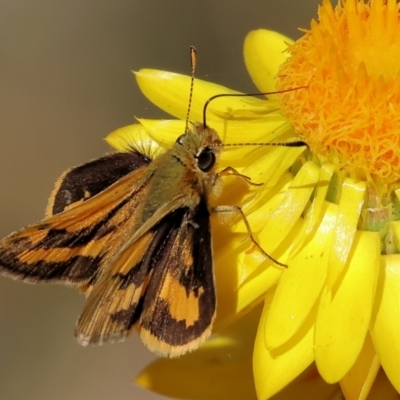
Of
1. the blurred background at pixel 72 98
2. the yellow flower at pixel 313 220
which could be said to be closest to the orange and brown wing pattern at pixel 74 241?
the yellow flower at pixel 313 220

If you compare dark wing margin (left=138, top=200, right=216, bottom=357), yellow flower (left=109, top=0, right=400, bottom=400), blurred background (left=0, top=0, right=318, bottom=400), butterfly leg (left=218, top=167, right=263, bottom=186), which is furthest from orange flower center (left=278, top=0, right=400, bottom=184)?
blurred background (left=0, top=0, right=318, bottom=400)

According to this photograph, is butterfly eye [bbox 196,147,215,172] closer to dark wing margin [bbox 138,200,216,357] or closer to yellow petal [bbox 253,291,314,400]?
dark wing margin [bbox 138,200,216,357]

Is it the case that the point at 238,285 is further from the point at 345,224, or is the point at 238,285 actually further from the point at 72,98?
the point at 72,98

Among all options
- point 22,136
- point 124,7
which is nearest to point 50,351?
point 22,136

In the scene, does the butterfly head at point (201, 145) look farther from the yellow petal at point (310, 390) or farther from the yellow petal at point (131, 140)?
the yellow petal at point (310, 390)

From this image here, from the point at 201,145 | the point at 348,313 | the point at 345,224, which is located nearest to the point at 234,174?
the point at 201,145

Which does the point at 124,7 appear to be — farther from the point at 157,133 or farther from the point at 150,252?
the point at 150,252
